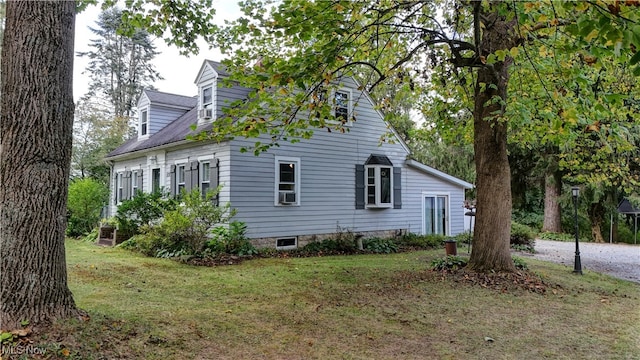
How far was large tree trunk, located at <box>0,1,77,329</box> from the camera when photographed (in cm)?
339

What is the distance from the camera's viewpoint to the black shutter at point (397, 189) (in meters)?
14.8

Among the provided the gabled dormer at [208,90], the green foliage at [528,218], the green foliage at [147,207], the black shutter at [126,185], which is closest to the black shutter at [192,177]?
the green foliage at [147,207]

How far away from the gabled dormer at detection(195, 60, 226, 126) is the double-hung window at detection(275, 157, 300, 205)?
252 cm

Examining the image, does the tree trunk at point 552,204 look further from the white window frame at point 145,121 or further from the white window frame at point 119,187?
the white window frame at point 119,187

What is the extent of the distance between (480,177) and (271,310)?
200 inches

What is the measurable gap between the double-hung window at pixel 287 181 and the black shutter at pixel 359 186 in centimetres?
257

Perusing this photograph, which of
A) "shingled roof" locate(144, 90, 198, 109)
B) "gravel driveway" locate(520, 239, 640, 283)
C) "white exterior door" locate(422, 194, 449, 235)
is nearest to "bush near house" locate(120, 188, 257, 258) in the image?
"shingled roof" locate(144, 90, 198, 109)

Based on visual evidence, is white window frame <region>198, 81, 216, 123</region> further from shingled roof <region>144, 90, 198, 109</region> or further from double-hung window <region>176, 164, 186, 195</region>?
shingled roof <region>144, 90, 198, 109</region>

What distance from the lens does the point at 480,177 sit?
799 cm

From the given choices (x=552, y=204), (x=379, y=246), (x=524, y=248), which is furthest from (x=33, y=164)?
(x=552, y=204)

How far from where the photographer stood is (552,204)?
21.2 m

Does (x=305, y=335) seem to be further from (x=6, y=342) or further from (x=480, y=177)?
(x=480, y=177)

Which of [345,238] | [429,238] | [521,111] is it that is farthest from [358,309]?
[429,238]

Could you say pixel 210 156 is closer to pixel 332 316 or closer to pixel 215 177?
pixel 215 177
